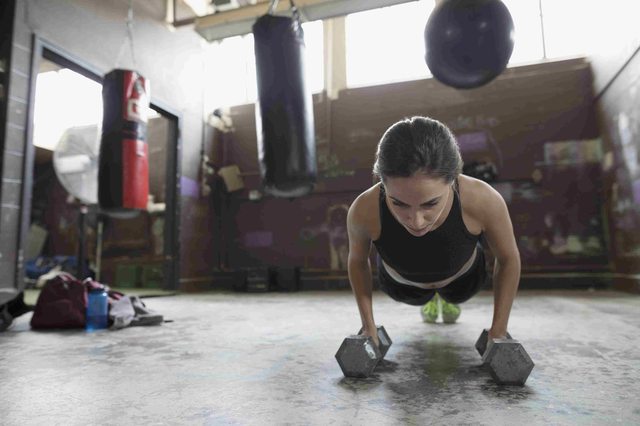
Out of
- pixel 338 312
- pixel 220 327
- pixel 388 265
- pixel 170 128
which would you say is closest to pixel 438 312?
pixel 338 312

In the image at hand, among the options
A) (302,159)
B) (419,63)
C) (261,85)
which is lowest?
(302,159)

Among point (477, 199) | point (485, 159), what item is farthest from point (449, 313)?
point (485, 159)

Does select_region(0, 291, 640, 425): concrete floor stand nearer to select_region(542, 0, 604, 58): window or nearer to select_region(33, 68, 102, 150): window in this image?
select_region(542, 0, 604, 58): window

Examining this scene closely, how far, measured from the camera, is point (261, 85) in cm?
318

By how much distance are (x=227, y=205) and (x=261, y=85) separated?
3.09m

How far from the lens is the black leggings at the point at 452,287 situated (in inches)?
63.1

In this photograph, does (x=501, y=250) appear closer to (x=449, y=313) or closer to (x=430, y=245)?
(x=430, y=245)

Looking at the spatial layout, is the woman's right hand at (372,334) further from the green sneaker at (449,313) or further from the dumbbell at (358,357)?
the green sneaker at (449,313)

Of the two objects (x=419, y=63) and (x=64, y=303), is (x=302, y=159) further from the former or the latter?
(x=419, y=63)

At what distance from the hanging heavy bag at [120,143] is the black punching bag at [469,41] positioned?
2.42 m

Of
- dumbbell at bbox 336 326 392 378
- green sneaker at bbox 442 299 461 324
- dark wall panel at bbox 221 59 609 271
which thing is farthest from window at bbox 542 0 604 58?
dumbbell at bbox 336 326 392 378

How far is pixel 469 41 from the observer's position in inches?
80.7

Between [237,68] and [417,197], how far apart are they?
6.09 meters

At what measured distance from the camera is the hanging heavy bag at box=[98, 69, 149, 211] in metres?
3.28
